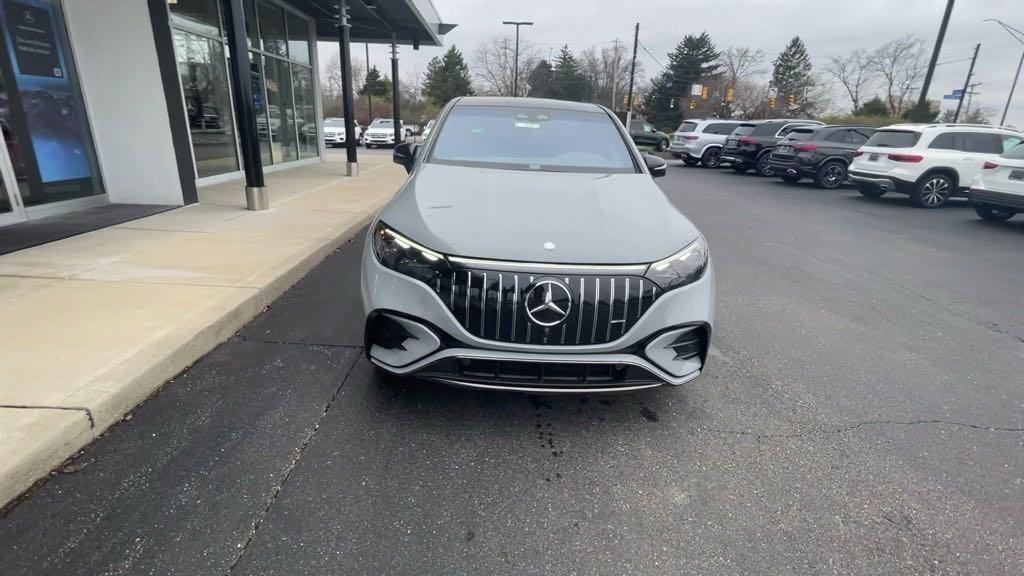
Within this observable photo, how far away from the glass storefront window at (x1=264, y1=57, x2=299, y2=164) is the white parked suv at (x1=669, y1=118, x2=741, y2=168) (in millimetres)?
14654

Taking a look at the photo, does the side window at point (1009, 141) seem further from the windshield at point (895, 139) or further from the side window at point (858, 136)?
the side window at point (858, 136)

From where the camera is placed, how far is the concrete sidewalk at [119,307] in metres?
2.46

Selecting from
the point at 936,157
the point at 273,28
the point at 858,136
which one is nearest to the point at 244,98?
the point at 273,28

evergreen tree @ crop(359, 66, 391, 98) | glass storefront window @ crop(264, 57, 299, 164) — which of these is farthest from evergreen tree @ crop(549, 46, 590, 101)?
glass storefront window @ crop(264, 57, 299, 164)

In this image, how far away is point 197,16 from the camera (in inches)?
378

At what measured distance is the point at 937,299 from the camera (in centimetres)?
527

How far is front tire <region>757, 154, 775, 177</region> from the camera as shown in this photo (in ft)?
51.3

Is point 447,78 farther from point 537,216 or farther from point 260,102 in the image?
point 537,216

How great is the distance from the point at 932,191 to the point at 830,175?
3.17 meters

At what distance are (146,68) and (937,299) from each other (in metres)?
9.53

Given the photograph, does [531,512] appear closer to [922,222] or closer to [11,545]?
[11,545]

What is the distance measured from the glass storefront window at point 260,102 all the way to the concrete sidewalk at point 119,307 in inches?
203

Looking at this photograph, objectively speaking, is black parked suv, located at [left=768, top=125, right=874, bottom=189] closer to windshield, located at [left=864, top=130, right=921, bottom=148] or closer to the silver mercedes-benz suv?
windshield, located at [left=864, top=130, right=921, bottom=148]

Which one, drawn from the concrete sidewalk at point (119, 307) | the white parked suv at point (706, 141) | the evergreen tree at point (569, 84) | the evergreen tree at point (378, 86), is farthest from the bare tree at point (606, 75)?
the concrete sidewalk at point (119, 307)
